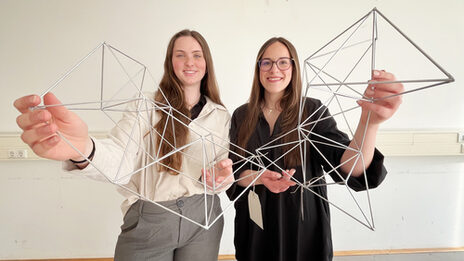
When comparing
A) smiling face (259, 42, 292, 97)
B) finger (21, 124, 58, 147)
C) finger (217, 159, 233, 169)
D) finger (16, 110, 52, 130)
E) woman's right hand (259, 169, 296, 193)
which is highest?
smiling face (259, 42, 292, 97)

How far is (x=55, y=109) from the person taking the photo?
509 millimetres

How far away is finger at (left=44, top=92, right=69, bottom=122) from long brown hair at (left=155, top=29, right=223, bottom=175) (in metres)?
0.37

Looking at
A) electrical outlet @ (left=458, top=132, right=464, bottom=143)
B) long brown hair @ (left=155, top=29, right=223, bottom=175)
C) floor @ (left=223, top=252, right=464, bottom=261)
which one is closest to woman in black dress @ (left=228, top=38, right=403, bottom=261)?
long brown hair @ (left=155, top=29, right=223, bottom=175)

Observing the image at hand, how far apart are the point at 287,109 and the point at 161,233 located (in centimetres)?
67

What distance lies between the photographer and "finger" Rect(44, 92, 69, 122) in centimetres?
50

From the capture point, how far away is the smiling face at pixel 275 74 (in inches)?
36.0

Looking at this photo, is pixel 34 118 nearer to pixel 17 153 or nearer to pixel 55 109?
pixel 55 109

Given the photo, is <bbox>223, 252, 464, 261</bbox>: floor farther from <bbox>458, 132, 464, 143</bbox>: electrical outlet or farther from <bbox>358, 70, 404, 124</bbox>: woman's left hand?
<bbox>358, 70, 404, 124</bbox>: woman's left hand

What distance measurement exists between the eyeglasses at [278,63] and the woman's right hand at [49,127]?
67cm

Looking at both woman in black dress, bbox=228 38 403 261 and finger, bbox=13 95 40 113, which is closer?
finger, bbox=13 95 40 113

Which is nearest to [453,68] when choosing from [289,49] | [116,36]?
[289,49]

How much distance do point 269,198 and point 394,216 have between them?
4.69 ft

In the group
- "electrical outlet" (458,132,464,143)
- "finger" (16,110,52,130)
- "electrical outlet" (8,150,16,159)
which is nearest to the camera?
"finger" (16,110,52,130)

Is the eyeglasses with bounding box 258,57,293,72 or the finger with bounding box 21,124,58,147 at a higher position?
the eyeglasses with bounding box 258,57,293,72
